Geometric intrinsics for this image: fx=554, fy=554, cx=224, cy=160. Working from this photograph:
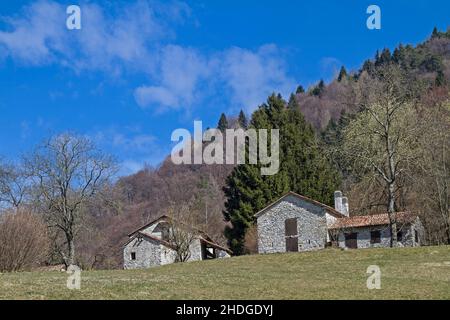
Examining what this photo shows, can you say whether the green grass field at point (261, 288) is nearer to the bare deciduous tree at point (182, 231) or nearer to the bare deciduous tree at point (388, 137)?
the bare deciduous tree at point (388, 137)

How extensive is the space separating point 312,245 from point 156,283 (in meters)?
29.4

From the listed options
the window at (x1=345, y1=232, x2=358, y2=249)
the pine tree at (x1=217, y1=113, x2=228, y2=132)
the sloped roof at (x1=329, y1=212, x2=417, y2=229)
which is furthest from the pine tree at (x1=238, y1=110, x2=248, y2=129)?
the window at (x1=345, y1=232, x2=358, y2=249)

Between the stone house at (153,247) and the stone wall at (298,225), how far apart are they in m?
10.8

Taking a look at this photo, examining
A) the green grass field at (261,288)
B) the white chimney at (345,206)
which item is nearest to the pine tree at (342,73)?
the white chimney at (345,206)

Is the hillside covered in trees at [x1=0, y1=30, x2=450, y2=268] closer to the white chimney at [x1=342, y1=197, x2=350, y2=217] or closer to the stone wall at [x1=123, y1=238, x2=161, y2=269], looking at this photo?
the white chimney at [x1=342, y1=197, x2=350, y2=217]

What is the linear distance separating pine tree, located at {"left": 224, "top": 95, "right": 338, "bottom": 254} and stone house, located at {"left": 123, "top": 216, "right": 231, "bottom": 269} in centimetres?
431

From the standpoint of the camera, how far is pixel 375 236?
147ft

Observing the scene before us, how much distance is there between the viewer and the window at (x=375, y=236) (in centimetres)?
4481

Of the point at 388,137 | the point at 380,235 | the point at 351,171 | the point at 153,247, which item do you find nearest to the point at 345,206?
the point at 351,171

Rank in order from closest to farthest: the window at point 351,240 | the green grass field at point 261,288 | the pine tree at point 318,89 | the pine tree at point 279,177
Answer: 1. the green grass field at point 261,288
2. the window at point 351,240
3. the pine tree at point 279,177
4. the pine tree at point 318,89

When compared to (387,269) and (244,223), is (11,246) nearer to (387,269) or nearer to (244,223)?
(387,269)

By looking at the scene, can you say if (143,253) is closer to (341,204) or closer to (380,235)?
(341,204)

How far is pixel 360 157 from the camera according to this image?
4088 cm

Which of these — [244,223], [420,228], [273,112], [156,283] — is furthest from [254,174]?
[156,283]
